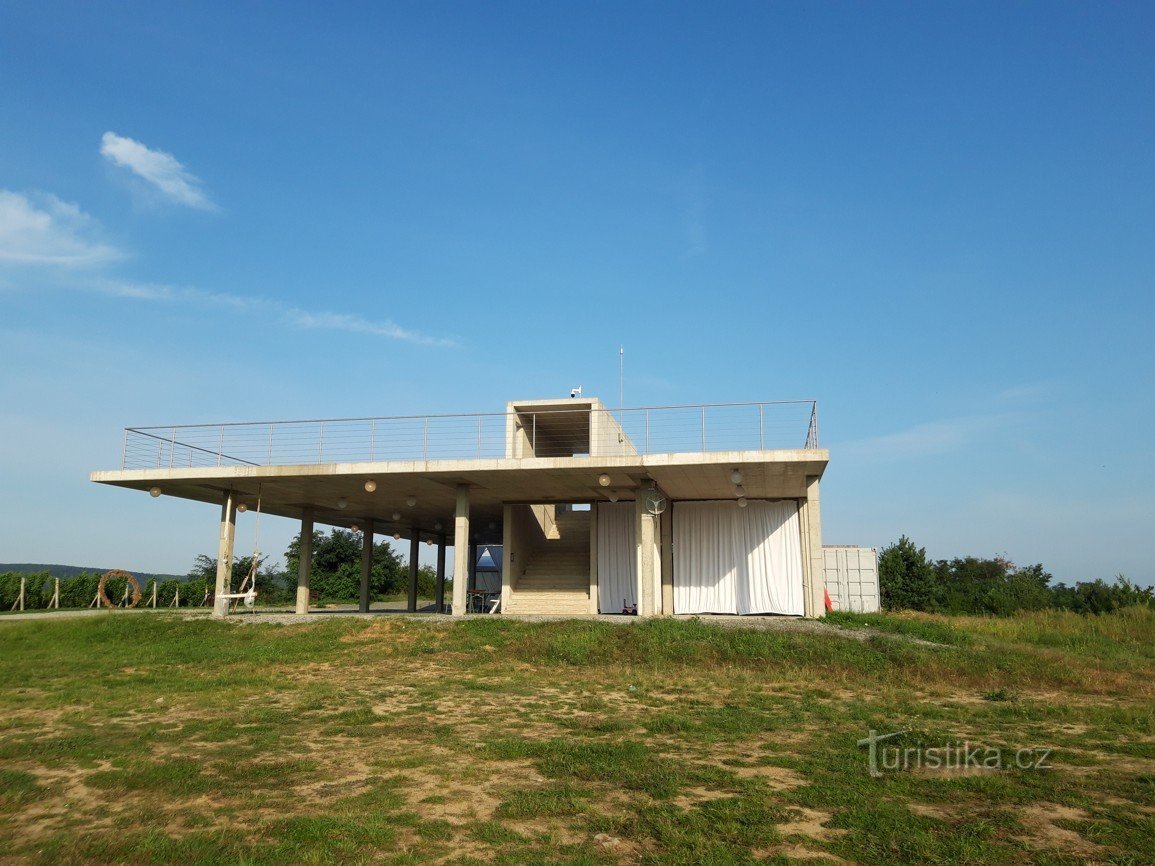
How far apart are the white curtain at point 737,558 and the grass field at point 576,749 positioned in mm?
6705

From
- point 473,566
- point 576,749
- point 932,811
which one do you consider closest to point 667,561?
point 473,566

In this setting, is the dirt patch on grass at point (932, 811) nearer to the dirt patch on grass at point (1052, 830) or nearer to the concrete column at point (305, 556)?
the dirt patch on grass at point (1052, 830)

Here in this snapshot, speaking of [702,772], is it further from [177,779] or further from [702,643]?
[702,643]

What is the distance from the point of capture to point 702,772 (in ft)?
26.2

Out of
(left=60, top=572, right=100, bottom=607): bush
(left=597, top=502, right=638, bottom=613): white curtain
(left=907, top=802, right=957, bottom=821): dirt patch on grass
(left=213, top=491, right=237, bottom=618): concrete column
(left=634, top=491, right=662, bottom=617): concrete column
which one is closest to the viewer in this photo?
(left=907, top=802, right=957, bottom=821): dirt patch on grass

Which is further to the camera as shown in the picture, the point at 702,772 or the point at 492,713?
the point at 492,713

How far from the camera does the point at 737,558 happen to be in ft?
85.4

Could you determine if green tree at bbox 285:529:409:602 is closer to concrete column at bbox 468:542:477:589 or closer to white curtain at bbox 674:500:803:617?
concrete column at bbox 468:542:477:589

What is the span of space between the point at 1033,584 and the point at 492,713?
45.8 m

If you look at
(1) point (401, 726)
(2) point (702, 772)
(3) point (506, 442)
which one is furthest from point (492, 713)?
(3) point (506, 442)

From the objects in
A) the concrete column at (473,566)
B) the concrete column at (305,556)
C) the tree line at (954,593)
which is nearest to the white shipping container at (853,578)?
the tree line at (954,593)

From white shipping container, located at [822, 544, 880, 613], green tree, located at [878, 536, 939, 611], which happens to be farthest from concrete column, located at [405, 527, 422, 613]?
green tree, located at [878, 536, 939, 611]

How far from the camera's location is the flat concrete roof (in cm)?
2088

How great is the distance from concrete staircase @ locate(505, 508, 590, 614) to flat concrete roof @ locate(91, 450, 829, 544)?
2.66m
